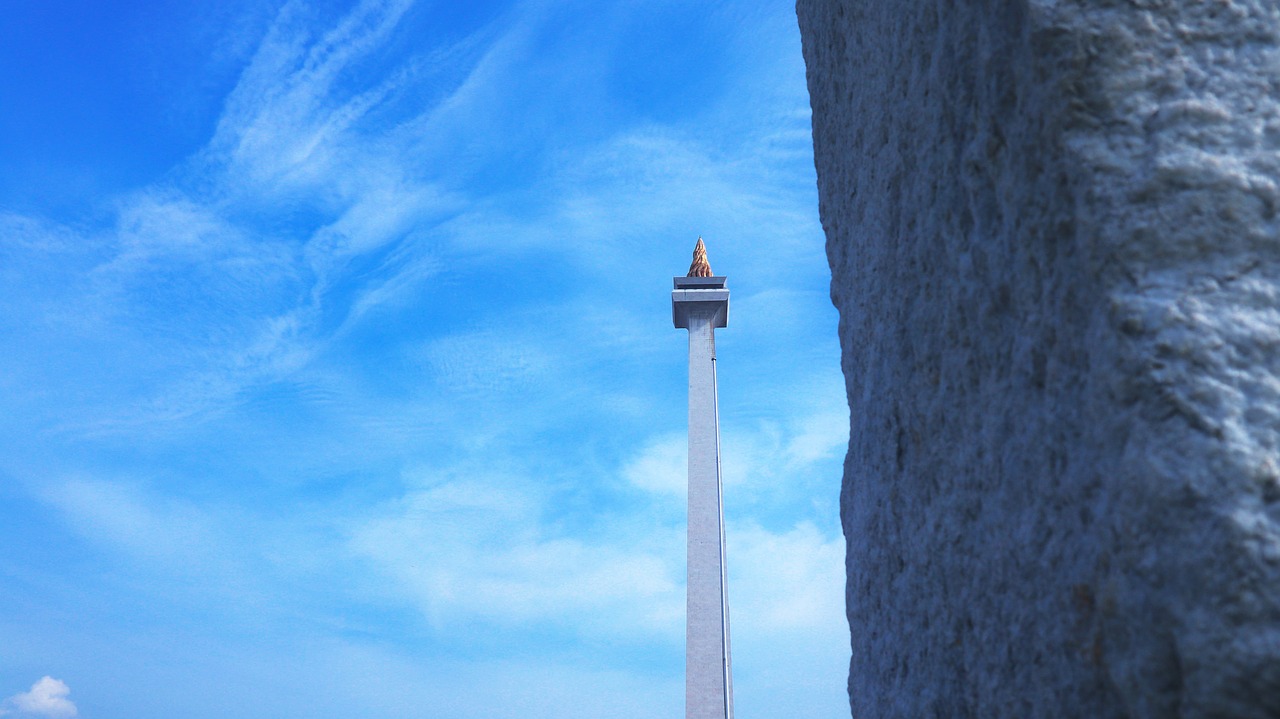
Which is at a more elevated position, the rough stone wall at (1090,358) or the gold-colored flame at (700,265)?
the gold-colored flame at (700,265)

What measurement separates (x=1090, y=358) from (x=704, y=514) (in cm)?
1273

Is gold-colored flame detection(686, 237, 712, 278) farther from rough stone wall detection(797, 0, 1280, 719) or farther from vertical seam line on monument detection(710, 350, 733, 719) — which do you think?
rough stone wall detection(797, 0, 1280, 719)

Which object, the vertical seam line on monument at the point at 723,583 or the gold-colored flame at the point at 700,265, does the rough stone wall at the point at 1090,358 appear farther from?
the gold-colored flame at the point at 700,265

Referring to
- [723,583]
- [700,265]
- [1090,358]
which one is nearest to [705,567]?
[723,583]

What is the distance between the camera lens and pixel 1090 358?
2.83 feet

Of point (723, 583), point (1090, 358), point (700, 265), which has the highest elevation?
Answer: point (700, 265)

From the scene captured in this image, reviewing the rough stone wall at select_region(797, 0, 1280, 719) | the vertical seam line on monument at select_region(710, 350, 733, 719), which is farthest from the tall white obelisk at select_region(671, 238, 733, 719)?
the rough stone wall at select_region(797, 0, 1280, 719)

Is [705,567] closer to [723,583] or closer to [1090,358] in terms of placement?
[723,583]

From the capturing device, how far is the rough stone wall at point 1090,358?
2.50 ft

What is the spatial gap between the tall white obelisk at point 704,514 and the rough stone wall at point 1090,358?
11.6m

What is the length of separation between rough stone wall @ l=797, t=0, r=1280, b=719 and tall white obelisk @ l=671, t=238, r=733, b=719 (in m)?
11.6

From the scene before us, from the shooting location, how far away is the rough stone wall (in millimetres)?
762

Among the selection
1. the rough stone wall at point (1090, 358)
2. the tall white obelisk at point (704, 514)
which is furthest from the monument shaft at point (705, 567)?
the rough stone wall at point (1090, 358)

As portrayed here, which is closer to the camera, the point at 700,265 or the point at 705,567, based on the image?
the point at 705,567
